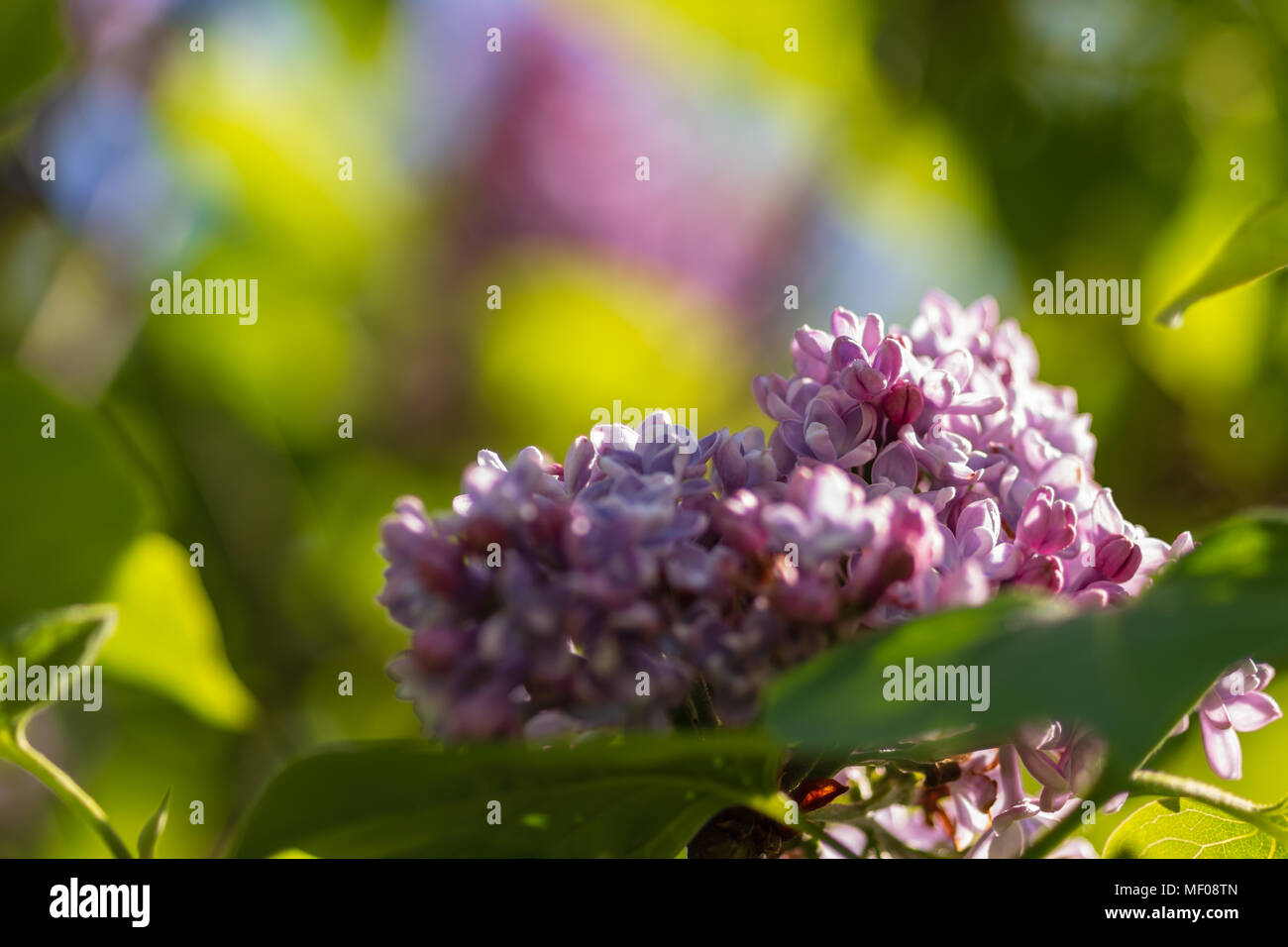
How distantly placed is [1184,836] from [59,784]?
3.48 ft

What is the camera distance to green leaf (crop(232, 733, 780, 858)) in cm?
89

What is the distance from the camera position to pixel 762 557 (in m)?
0.96

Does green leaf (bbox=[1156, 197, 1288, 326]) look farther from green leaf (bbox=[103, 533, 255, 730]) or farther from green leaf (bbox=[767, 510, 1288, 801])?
green leaf (bbox=[103, 533, 255, 730])

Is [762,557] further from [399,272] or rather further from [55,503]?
[399,272]

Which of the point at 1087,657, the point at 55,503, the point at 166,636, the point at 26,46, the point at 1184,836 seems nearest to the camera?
the point at 1087,657

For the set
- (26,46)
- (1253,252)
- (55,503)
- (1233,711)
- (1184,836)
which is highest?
(26,46)

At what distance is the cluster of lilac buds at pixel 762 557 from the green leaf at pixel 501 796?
39mm

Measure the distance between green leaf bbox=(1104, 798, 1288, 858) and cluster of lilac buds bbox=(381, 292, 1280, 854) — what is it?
4.3 inches

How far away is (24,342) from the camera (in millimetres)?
2551

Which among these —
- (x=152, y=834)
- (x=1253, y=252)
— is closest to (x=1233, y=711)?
(x=1253, y=252)

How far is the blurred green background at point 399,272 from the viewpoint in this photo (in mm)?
2535
